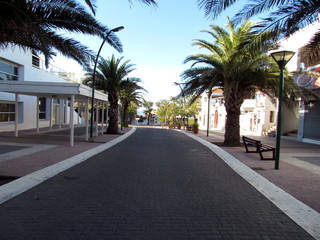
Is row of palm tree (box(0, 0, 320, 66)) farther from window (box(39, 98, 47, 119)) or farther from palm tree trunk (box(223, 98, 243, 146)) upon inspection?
window (box(39, 98, 47, 119))

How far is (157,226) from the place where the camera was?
380cm

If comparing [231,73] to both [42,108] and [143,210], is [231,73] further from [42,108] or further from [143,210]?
[42,108]

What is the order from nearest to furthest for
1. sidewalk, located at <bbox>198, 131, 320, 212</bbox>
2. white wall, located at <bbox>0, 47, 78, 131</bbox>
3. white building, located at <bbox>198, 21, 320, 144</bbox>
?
sidewalk, located at <bbox>198, 131, 320, 212</bbox>
white building, located at <bbox>198, 21, 320, 144</bbox>
white wall, located at <bbox>0, 47, 78, 131</bbox>

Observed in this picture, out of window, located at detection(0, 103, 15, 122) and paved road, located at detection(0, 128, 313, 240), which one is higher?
window, located at detection(0, 103, 15, 122)

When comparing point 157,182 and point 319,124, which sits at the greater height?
point 319,124

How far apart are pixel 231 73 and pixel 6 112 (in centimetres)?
1632

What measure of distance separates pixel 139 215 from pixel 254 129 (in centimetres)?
2787

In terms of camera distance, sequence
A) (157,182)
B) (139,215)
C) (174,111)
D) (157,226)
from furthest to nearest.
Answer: (174,111) < (157,182) < (139,215) < (157,226)

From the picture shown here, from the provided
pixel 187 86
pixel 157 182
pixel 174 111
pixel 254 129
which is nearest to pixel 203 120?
pixel 174 111

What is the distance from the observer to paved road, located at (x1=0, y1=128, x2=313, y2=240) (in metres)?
3.61

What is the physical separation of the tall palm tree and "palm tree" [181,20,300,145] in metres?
6.57

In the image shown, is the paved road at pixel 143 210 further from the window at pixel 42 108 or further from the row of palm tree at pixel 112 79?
the window at pixel 42 108

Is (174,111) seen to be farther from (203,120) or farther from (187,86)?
(187,86)

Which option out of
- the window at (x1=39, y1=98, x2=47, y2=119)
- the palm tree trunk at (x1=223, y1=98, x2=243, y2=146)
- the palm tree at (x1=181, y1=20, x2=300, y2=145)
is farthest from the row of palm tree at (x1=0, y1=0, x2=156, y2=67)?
the window at (x1=39, y1=98, x2=47, y2=119)
